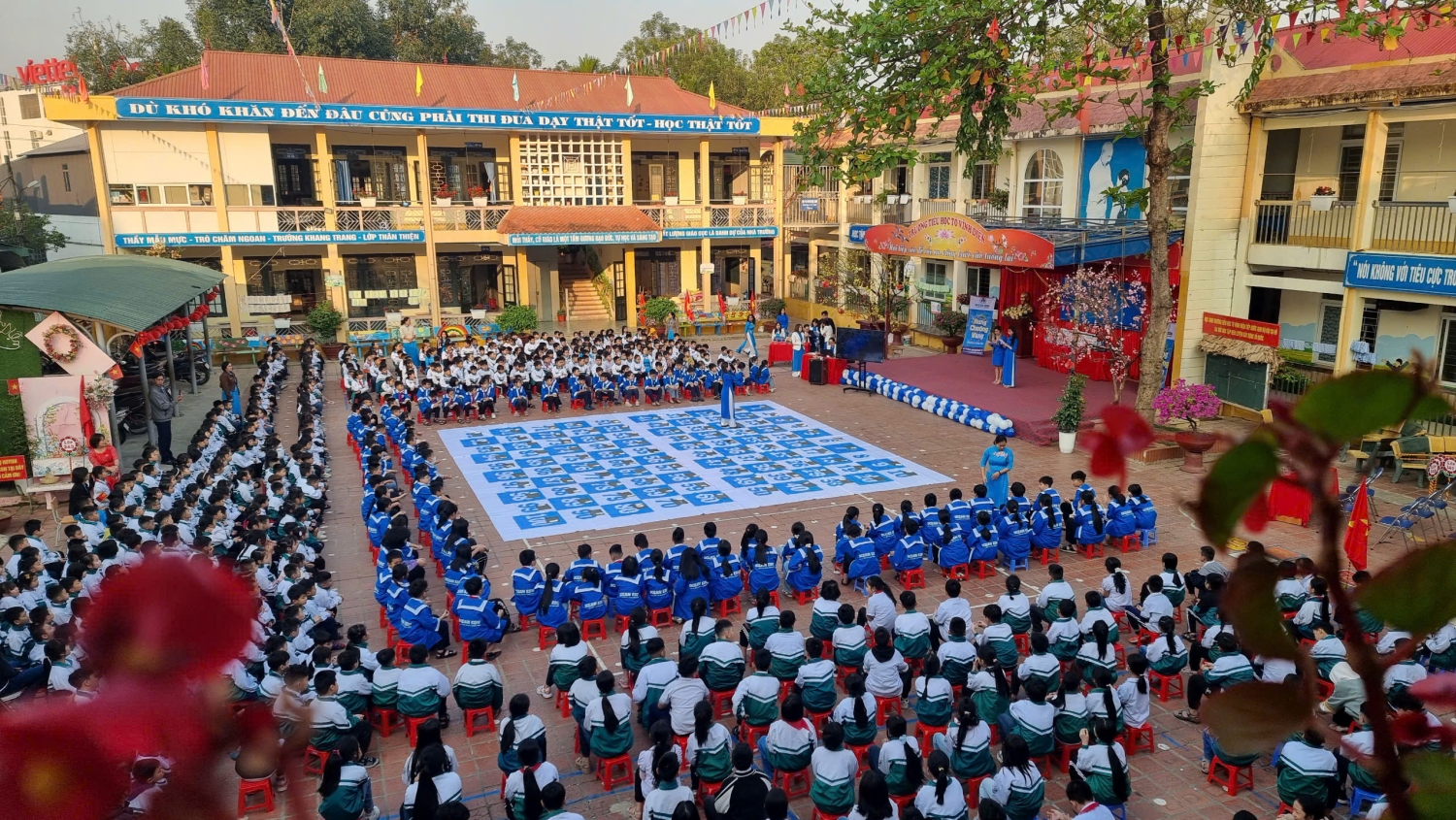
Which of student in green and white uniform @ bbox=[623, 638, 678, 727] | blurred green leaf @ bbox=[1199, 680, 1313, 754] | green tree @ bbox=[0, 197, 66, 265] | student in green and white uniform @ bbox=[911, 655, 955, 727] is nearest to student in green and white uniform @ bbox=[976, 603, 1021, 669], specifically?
student in green and white uniform @ bbox=[911, 655, 955, 727]

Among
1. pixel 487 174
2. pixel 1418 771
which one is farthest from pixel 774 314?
pixel 1418 771

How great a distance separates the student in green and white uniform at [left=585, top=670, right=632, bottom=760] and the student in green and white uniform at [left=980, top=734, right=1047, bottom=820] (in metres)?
2.45

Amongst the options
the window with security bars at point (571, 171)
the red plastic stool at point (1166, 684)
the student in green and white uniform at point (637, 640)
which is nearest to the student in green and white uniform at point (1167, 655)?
the red plastic stool at point (1166, 684)

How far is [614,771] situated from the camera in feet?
23.0

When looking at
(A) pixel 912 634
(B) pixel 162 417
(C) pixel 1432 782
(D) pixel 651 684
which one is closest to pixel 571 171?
(B) pixel 162 417

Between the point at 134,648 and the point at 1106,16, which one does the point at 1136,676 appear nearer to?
the point at 134,648

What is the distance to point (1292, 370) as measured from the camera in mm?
14664

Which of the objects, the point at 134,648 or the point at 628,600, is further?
the point at 628,600

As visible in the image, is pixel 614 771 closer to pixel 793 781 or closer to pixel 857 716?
pixel 793 781

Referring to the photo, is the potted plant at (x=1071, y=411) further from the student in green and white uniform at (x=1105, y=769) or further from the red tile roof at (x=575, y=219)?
the red tile roof at (x=575, y=219)

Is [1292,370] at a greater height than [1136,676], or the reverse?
[1292,370]

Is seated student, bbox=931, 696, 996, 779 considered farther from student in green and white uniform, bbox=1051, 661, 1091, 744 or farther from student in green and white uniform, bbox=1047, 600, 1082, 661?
student in green and white uniform, bbox=1047, 600, 1082, 661

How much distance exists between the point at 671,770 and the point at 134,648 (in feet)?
16.8

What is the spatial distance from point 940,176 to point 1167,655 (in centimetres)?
1924
